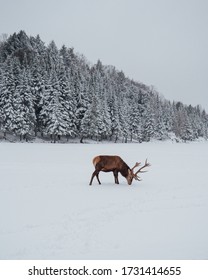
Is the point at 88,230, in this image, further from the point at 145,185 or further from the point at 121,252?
the point at 145,185

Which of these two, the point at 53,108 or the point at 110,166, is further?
the point at 53,108

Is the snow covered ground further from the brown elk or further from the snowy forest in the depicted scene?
the snowy forest

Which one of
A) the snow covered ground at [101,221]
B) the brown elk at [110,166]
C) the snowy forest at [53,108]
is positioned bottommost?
the snow covered ground at [101,221]

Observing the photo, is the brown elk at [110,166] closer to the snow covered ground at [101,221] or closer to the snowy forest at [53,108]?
the snow covered ground at [101,221]

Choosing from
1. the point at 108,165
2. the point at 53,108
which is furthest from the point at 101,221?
the point at 53,108

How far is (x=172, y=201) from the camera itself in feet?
30.8

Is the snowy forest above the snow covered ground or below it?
above

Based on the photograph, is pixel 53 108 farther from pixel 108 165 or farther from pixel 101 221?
pixel 101 221

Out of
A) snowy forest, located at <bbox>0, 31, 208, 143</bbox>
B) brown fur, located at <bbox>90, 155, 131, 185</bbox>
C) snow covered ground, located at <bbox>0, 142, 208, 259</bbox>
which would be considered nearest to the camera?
snow covered ground, located at <bbox>0, 142, 208, 259</bbox>

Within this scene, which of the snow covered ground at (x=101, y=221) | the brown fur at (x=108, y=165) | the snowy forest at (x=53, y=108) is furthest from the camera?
the snowy forest at (x=53, y=108)

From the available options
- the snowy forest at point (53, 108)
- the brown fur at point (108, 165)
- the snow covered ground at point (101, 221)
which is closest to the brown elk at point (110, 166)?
the brown fur at point (108, 165)

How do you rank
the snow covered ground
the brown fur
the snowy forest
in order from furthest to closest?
the snowy forest < the brown fur < the snow covered ground

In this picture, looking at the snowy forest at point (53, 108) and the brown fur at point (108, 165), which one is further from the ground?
the snowy forest at point (53, 108)

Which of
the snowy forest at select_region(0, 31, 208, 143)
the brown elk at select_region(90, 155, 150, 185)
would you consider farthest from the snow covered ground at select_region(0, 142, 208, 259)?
the snowy forest at select_region(0, 31, 208, 143)
